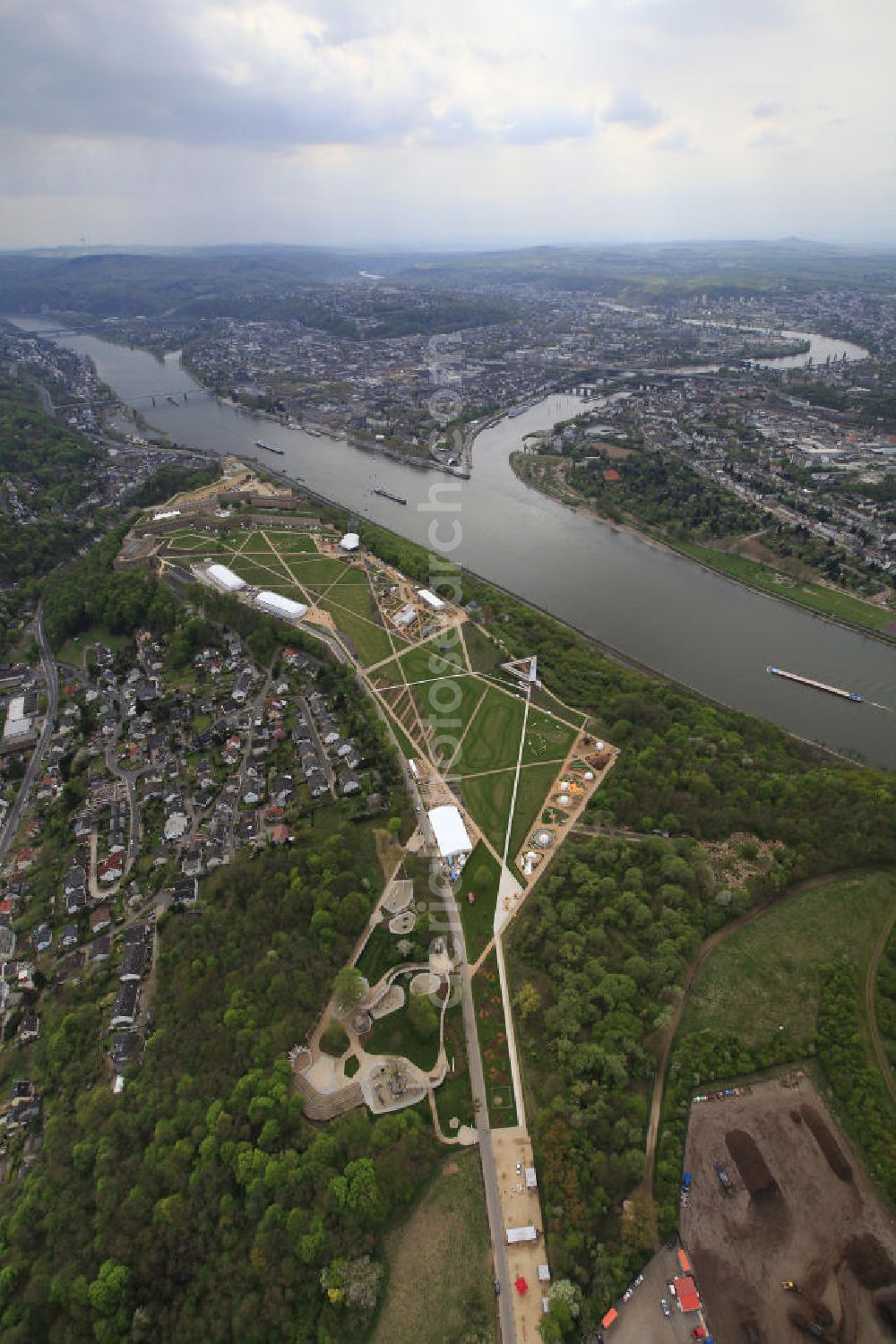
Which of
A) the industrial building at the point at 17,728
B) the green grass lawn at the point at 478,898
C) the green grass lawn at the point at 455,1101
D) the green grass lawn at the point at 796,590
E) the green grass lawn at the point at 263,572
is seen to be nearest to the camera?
the green grass lawn at the point at 455,1101

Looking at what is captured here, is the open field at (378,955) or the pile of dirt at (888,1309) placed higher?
the open field at (378,955)

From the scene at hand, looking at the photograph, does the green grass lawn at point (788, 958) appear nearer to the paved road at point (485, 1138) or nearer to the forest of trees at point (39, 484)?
the paved road at point (485, 1138)

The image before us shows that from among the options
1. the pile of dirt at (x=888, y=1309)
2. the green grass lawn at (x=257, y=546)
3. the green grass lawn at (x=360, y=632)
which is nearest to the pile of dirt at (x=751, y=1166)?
the pile of dirt at (x=888, y=1309)

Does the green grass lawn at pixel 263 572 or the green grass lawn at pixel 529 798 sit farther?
the green grass lawn at pixel 263 572

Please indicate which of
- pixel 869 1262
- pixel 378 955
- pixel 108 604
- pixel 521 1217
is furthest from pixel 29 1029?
pixel 108 604

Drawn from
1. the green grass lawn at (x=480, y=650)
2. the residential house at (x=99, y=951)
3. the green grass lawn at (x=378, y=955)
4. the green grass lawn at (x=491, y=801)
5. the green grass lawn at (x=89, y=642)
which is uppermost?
the green grass lawn at (x=480, y=650)

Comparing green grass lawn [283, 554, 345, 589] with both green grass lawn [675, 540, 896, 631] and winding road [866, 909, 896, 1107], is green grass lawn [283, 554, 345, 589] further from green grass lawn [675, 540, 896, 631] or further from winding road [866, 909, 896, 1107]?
winding road [866, 909, 896, 1107]
